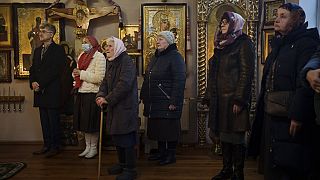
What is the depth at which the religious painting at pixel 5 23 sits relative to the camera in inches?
218

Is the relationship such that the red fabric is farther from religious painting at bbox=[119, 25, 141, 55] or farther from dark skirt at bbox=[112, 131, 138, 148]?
dark skirt at bbox=[112, 131, 138, 148]

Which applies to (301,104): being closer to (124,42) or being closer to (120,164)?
(120,164)

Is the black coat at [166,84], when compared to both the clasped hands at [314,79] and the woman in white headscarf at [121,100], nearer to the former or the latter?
the woman in white headscarf at [121,100]

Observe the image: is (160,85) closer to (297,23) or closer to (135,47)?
(135,47)

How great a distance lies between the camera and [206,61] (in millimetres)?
5348

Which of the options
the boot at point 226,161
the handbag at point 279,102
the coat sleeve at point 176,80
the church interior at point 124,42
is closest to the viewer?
the handbag at point 279,102

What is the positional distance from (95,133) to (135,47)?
1.37m

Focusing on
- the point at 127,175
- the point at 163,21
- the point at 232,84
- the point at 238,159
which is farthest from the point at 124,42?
the point at 238,159

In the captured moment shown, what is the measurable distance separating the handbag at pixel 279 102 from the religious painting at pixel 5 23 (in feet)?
13.4

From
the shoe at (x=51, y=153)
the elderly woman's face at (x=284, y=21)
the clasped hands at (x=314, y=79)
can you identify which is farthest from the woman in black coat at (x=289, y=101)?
the shoe at (x=51, y=153)

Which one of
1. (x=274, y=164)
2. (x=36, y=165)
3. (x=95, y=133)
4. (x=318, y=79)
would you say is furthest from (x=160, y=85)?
(x=318, y=79)

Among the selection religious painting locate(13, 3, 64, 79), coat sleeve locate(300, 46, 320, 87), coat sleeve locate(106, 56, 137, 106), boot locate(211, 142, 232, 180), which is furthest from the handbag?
religious painting locate(13, 3, 64, 79)

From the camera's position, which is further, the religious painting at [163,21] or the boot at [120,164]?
the religious painting at [163,21]

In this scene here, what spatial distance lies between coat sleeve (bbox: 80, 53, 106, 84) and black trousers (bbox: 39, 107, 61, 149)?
728 millimetres
